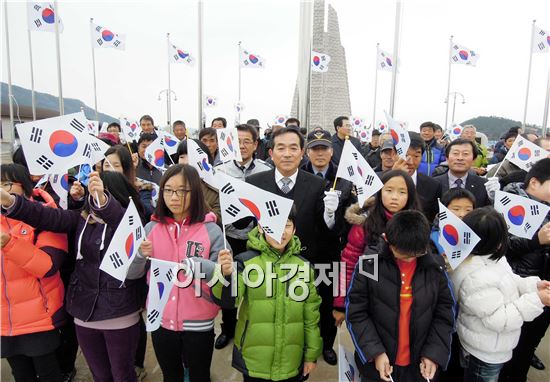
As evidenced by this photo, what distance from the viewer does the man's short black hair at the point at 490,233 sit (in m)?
2.12

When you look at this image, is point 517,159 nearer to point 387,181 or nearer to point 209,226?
point 387,181

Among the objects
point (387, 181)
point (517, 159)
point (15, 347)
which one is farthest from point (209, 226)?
point (517, 159)

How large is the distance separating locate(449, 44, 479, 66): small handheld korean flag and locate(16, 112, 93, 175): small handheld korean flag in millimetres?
15455

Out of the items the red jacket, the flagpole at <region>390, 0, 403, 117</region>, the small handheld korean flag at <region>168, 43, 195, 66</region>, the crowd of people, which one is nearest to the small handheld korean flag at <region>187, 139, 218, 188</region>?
the crowd of people

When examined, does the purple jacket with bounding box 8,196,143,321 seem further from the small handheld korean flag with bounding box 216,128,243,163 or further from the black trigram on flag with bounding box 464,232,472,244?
the black trigram on flag with bounding box 464,232,472,244

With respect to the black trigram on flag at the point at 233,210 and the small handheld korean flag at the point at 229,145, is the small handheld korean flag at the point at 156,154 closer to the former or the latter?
the small handheld korean flag at the point at 229,145

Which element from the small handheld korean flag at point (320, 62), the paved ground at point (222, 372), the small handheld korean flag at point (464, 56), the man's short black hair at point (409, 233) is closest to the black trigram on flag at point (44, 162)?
the paved ground at point (222, 372)

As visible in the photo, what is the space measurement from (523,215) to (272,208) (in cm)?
182

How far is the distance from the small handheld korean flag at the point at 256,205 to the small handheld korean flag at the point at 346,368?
81 cm

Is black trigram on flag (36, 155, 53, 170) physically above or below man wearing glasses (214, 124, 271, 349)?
above

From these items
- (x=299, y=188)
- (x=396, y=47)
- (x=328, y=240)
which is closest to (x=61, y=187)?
(x=299, y=188)

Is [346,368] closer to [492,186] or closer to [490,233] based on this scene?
[490,233]

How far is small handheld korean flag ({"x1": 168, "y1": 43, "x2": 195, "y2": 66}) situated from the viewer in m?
14.9

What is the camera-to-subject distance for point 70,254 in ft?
8.21
